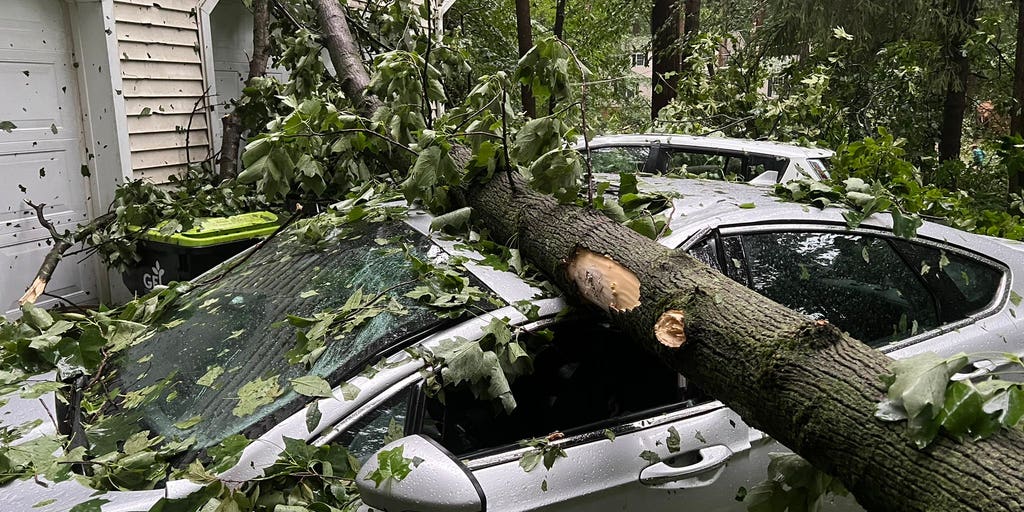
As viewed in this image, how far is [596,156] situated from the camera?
21.2ft

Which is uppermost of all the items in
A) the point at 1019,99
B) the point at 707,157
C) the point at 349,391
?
the point at 1019,99

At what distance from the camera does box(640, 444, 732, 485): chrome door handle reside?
2189 millimetres

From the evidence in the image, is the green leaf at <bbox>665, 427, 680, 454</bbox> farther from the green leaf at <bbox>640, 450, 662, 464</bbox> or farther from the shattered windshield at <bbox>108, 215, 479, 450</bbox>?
the shattered windshield at <bbox>108, 215, 479, 450</bbox>

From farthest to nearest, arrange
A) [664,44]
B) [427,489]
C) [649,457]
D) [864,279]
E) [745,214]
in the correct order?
[664,44] → [864,279] → [745,214] → [649,457] → [427,489]

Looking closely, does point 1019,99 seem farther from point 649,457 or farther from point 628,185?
point 649,457

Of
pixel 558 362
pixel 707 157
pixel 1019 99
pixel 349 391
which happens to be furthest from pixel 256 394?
pixel 1019 99

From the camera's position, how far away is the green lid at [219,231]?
496 centimetres

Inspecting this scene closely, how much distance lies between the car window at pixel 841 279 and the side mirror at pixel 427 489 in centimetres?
130

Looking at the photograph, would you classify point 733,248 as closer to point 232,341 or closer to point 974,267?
point 974,267

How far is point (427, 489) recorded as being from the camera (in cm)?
174

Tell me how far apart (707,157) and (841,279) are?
3.99m

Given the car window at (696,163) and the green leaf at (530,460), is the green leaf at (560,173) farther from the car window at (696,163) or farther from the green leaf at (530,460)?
the car window at (696,163)

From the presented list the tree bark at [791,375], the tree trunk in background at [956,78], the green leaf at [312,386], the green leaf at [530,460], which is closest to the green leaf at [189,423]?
the green leaf at [312,386]

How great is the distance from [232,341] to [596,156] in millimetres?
4485
